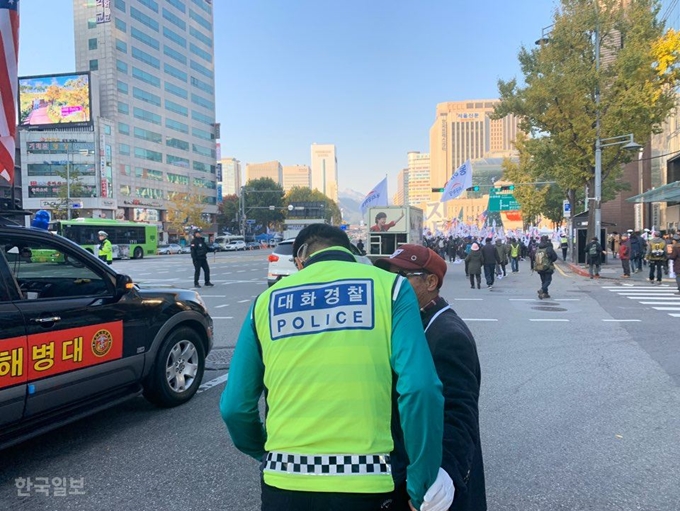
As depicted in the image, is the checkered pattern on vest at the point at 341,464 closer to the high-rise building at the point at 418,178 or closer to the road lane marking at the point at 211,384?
the road lane marking at the point at 211,384

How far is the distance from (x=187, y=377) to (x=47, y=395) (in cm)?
176

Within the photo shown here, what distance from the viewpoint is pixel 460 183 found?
2755 cm

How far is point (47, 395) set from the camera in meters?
3.77

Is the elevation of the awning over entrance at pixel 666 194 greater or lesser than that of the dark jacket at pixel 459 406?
greater

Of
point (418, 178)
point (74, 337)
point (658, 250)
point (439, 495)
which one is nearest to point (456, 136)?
point (418, 178)

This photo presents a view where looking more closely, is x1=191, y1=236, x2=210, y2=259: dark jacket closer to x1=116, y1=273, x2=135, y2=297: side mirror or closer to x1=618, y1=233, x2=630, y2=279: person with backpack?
x1=116, y1=273, x2=135, y2=297: side mirror

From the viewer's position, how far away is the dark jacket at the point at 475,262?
17.0 m

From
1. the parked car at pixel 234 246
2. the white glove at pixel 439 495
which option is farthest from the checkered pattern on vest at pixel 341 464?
the parked car at pixel 234 246

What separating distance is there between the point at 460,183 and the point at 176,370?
24.3 m

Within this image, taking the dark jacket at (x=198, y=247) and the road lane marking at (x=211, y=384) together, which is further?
the dark jacket at (x=198, y=247)

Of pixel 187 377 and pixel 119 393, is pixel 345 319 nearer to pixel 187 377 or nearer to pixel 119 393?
pixel 119 393

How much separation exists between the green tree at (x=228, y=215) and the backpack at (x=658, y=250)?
79.7 metres

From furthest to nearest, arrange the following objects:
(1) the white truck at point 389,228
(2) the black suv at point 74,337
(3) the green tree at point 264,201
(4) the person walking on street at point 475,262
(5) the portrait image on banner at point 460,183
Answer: (3) the green tree at point 264,201 → (5) the portrait image on banner at point 460,183 → (1) the white truck at point 389,228 → (4) the person walking on street at point 475,262 → (2) the black suv at point 74,337

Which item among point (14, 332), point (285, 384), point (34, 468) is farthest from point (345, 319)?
point (34, 468)
